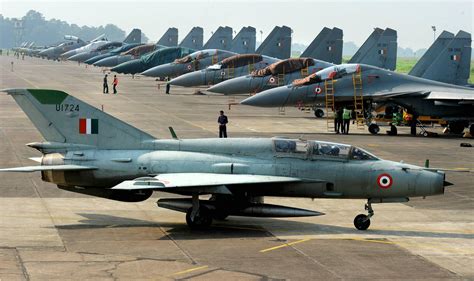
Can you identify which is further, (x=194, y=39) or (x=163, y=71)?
(x=194, y=39)

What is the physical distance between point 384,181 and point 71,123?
6.52 meters

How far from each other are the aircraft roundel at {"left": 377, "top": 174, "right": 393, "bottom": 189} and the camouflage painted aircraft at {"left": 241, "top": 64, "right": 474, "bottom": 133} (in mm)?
20816

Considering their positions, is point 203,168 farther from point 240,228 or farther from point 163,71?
point 163,71

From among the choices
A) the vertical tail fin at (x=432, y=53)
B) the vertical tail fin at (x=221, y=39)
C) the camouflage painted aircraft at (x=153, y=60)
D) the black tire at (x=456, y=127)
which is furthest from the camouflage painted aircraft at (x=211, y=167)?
the vertical tail fin at (x=221, y=39)

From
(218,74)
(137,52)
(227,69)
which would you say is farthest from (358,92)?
(137,52)

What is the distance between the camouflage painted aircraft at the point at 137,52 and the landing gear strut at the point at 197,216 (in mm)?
64096

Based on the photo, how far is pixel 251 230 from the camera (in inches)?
712

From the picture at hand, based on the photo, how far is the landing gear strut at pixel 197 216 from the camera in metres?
17.9

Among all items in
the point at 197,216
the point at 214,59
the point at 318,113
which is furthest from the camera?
the point at 214,59

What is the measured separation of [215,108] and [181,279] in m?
38.4

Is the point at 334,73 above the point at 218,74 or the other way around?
above

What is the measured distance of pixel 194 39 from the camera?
306 feet

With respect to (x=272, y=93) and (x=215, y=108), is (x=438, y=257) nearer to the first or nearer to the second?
(x=272, y=93)

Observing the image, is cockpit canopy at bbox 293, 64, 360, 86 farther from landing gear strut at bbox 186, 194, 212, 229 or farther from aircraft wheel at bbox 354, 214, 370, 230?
landing gear strut at bbox 186, 194, 212, 229
